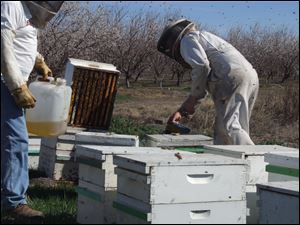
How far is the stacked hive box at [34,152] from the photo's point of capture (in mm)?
6253

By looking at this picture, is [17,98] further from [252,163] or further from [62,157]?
[62,157]

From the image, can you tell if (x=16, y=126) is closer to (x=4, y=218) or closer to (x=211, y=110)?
(x=4, y=218)

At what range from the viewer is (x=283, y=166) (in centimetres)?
345

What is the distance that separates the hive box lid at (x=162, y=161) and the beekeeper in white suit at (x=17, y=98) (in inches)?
28.0

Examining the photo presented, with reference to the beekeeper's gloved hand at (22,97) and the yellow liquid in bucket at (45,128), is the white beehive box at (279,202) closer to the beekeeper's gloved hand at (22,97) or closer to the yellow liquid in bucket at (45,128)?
the beekeeper's gloved hand at (22,97)

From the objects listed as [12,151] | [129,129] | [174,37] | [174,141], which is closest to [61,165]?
[174,141]

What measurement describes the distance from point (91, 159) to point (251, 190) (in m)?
0.97

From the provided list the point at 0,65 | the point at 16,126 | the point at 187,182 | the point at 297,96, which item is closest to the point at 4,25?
the point at 0,65

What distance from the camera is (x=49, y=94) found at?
174 inches

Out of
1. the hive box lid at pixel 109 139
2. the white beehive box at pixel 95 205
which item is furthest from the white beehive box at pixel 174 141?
the white beehive box at pixel 95 205

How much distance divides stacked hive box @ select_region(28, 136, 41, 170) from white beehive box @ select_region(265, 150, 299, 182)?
316 cm

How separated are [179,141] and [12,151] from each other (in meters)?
1.49

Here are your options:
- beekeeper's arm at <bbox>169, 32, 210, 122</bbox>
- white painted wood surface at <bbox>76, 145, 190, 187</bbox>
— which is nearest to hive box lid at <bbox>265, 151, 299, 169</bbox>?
white painted wood surface at <bbox>76, 145, 190, 187</bbox>

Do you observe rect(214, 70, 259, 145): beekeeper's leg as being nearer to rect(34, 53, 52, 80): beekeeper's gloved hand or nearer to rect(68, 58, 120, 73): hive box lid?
rect(34, 53, 52, 80): beekeeper's gloved hand
